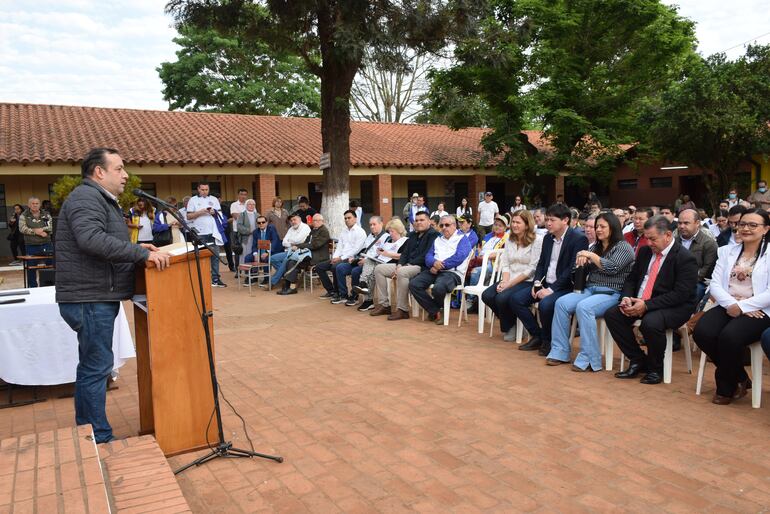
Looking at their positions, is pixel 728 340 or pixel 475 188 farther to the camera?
pixel 475 188

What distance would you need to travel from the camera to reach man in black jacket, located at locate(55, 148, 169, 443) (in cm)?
343

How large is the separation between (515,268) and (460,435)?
330cm

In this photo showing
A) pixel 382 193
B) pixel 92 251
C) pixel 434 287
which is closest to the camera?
pixel 92 251

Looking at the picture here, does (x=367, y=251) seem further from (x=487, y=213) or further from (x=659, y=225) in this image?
(x=487, y=213)

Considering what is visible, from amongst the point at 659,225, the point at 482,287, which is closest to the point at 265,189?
the point at 482,287

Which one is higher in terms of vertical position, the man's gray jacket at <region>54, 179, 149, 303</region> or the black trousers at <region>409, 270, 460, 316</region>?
the man's gray jacket at <region>54, 179, 149, 303</region>

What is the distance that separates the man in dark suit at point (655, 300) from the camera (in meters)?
5.09

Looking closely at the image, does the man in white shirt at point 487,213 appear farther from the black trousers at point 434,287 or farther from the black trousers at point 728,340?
the black trousers at point 728,340

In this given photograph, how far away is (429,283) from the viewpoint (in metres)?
8.02

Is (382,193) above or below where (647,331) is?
above

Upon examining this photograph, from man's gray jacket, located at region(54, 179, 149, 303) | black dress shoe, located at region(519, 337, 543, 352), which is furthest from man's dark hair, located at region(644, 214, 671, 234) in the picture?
man's gray jacket, located at region(54, 179, 149, 303)

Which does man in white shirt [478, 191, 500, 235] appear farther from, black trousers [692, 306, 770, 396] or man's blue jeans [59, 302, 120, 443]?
man's blue jeans [59, 302, 120, 443]

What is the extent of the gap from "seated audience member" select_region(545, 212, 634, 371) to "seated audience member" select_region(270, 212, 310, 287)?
6256mm

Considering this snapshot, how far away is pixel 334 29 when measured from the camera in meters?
11.6
